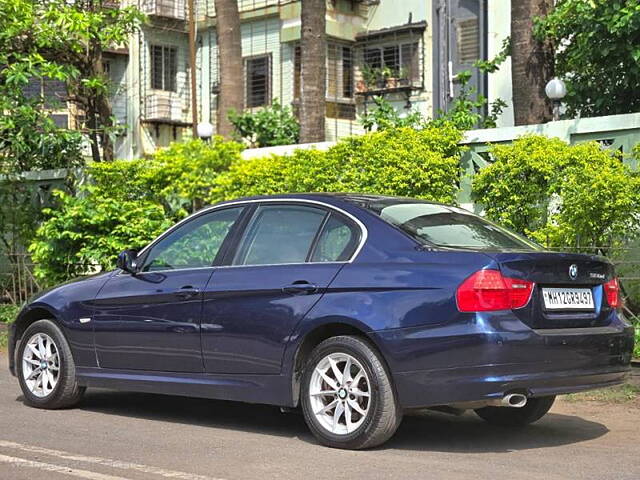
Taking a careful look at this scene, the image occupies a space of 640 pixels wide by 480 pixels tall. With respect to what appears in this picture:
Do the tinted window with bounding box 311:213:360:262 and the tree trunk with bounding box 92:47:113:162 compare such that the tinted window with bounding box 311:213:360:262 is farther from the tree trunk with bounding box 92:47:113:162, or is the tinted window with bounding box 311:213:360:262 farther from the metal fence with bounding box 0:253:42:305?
the tree trunk with bounding box 92:47:113:162

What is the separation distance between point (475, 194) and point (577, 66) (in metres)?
4.51

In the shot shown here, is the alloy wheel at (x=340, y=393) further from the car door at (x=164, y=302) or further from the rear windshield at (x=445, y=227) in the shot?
the car door at (x=164, y=302)

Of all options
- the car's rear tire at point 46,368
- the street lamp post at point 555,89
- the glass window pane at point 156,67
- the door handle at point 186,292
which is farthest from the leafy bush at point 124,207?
the glass window pane at point 156,67

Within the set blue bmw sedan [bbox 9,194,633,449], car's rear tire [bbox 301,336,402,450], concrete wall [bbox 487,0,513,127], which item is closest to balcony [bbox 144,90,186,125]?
concrete wall [bbox 487,0,513,127]

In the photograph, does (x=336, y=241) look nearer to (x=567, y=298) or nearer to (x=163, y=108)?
(x=567, y=298)

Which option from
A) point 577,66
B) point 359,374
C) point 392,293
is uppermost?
point 577,66

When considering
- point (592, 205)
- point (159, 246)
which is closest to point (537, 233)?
point (592, 205)

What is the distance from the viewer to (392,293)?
6824 millimetres

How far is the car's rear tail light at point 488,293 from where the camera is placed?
654 centimetres

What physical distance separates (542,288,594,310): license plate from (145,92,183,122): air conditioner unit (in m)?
28.5

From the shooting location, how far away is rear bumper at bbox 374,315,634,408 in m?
6.48

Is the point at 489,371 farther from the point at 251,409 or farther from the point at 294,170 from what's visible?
the point at 294,170

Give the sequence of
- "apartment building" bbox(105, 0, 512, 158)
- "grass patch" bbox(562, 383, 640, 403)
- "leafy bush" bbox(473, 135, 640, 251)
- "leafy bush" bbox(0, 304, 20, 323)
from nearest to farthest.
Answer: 1. "grass patch" bbox(562, 383, 640, 403)
2. "leafy bush" bbox(473, 135, 640, 251)
3. "leafy bush" bbox(0, 304, 20, 323)
4. "apartment building" bbox(105, 0, 512, 158)

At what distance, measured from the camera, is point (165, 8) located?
114 feet
